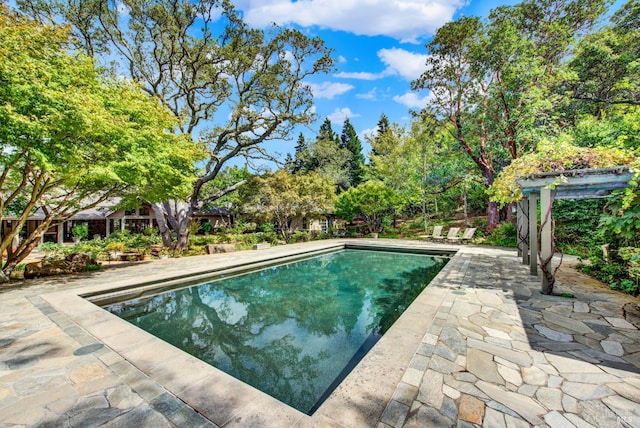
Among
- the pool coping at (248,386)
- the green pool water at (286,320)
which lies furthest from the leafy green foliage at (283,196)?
the pool coping at (248,386)

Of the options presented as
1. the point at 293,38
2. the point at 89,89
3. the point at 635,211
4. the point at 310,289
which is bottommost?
the point at 310,289

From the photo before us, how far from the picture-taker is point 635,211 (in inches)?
157

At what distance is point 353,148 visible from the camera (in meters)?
37.9

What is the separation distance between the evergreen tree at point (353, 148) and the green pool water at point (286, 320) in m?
26.6

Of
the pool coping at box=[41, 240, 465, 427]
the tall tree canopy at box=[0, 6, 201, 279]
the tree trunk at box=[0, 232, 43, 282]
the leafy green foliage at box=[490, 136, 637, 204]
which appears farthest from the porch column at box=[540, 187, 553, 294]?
the tree trunk at box=[0, 232, 43, 282]

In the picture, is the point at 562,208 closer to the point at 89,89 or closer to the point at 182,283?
the point at 182,283

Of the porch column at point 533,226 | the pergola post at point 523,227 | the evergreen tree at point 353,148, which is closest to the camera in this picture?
the porch column at point 533,226

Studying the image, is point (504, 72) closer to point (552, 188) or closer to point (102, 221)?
point (552, 188)

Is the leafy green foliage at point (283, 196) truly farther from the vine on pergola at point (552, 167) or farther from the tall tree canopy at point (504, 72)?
the vine on pergola at point (552, 167)

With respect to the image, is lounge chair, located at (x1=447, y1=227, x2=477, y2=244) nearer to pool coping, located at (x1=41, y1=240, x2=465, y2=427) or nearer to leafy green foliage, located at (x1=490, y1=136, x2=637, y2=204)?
leafy green foliage, located at (x1=490, y1=136, x2=637, y2=204)

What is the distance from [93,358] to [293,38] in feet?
49.2

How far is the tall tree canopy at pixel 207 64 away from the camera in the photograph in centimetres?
1223

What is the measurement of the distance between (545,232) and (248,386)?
19.7 feet

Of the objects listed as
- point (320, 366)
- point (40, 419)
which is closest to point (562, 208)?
point (320, 366)
